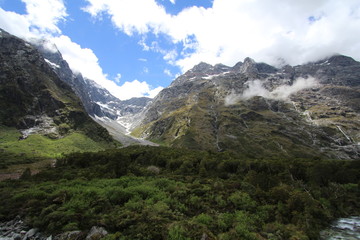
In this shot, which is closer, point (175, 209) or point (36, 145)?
point (175, 209)

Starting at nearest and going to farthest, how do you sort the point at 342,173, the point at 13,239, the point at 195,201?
the point at 13,239
the point at 195,201
the point at 342,173

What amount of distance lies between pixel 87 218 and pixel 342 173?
86.4 m

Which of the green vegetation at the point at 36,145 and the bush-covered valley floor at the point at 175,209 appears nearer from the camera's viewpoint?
the bush-covered valley floor at the point at 175,209

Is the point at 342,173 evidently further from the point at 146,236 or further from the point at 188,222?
the point at 146,236

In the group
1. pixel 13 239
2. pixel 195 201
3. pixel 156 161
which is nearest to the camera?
pixel 13 239

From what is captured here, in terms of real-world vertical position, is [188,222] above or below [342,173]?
below

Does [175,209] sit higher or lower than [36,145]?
higher

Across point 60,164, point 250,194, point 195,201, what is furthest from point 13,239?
point 60,164

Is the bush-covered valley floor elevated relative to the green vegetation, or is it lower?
elevated

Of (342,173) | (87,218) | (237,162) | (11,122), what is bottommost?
(11,122)

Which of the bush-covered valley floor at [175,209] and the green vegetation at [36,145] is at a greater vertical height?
the bush-covered valley floor at [175,209]

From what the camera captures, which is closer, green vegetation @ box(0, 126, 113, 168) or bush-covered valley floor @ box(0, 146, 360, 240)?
bush-covered valley floor @ box(0, 146, 360, 240)

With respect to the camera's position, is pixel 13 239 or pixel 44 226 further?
pixel 44 226

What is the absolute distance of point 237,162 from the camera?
8306 centimetres
